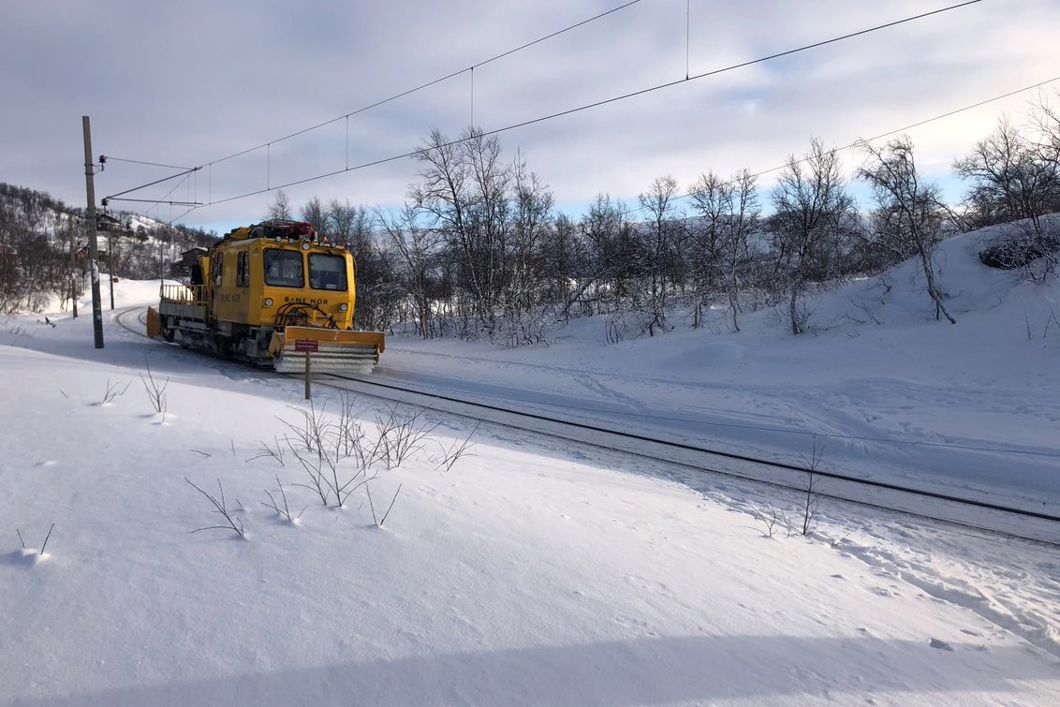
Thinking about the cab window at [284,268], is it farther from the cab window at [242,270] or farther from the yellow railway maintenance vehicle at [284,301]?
the cab window at [242,270]

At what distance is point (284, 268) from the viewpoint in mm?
15164

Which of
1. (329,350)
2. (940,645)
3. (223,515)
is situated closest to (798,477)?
(940,645)

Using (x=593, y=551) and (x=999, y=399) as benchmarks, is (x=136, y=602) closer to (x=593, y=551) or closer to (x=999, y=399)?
(x=593, y=551)

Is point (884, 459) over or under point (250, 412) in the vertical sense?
under

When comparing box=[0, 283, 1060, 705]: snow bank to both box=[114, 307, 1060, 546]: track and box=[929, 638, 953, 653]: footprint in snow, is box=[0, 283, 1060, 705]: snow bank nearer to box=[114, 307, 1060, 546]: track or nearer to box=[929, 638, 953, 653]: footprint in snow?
box=[929, 638, 953, 653]: footprint in snow

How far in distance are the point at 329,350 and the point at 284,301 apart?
165cm

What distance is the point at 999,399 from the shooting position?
11.3 m

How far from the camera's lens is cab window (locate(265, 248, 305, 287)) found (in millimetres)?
14922

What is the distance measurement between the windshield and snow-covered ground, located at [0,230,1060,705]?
8.48m

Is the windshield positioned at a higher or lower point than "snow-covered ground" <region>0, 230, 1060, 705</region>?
higher

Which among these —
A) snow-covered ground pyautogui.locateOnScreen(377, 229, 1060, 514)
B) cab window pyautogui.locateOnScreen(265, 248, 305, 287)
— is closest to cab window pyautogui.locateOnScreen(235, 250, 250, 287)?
cab window pyautogui.locateOnScreen(265, 248, 305, 287)

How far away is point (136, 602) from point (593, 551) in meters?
2.38

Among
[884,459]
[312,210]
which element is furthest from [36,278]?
[884,459]

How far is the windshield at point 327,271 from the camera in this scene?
15.6 m
